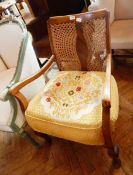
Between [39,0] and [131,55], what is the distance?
1.29 m

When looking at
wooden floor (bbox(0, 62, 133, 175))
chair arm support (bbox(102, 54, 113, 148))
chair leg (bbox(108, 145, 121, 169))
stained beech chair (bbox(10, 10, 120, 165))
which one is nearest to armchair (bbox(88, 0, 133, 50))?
stained beech chair (bbox(10, 10, 120, 165))

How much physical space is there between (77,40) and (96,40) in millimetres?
137

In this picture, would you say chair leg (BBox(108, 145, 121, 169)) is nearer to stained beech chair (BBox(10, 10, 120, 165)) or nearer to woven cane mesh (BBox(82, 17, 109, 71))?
stained beech chair (BBox(10, 10, 120, 165))

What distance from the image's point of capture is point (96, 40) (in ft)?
4.47

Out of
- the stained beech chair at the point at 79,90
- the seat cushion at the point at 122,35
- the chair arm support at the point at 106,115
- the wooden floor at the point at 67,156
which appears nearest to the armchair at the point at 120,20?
the seat cushion at the point at 122,35

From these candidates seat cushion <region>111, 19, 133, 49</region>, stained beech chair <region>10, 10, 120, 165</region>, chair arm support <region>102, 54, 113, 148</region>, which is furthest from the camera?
seat cushion <region>111, 19, 133, 49</region>

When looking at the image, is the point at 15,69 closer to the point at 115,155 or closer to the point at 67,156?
the point at 67,156

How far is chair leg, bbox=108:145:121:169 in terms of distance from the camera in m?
1.22

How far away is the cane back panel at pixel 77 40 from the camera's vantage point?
1.30 metres

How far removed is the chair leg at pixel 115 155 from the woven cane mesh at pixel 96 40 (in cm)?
60

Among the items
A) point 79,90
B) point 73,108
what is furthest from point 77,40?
point 73,108

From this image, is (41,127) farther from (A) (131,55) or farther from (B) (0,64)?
(A) (131,55)

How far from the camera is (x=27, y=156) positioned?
1574mm

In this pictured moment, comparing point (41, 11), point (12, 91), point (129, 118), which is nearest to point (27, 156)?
point (12, 91)
